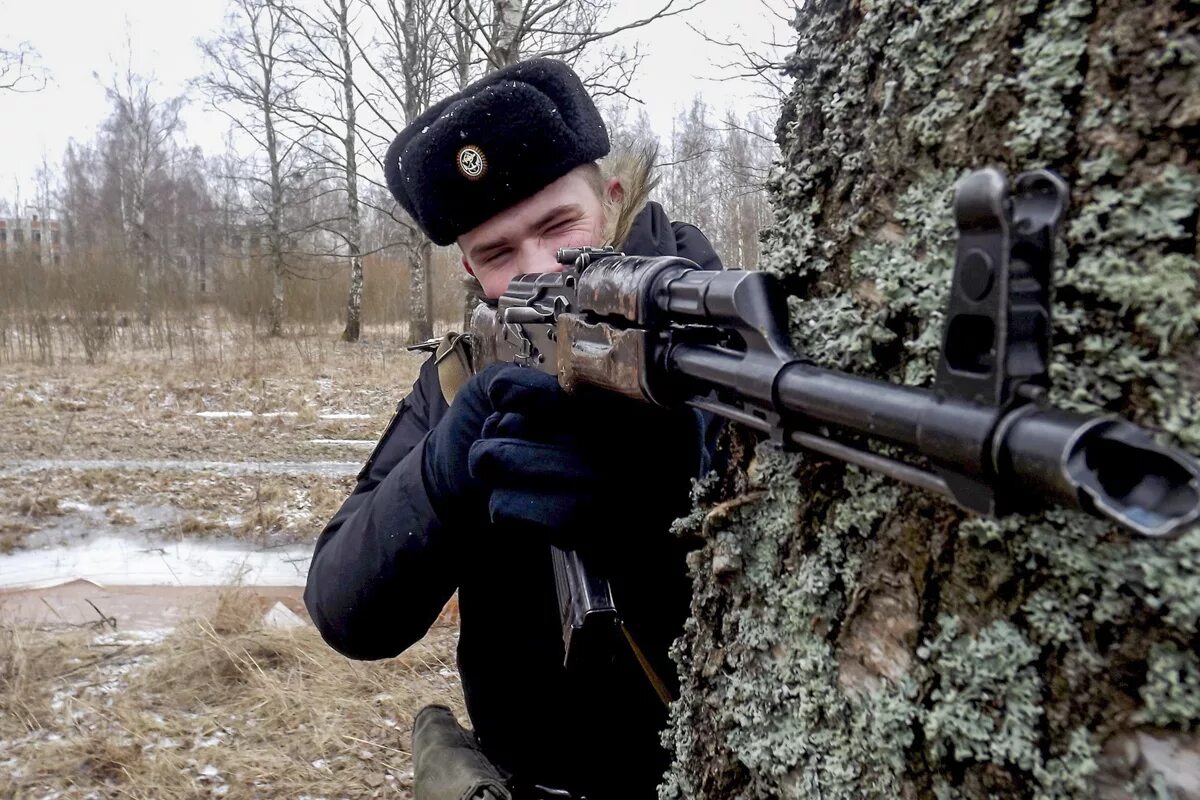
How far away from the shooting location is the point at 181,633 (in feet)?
11.5

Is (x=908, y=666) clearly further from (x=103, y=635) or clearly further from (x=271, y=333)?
(x=271, y=333)

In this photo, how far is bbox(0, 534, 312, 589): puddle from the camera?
457cm

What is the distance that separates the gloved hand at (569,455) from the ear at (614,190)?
0.93 m

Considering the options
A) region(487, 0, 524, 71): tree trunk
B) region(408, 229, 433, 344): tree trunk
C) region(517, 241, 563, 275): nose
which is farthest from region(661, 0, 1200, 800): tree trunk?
region(408, 229, 433, 344): tree trunk

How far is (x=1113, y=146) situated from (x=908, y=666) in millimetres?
470

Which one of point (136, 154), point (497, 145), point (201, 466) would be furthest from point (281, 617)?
point (136, 154)

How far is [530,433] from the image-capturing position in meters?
1.38

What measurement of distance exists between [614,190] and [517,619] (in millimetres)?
1161

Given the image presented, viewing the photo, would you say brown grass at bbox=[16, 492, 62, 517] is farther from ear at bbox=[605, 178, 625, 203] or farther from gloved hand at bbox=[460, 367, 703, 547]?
gloved hand at bbox=[460, 367, 703, 547]

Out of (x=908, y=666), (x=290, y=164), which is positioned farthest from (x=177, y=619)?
(x=290, y=164)

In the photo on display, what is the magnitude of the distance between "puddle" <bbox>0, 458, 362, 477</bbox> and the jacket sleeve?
5.50m

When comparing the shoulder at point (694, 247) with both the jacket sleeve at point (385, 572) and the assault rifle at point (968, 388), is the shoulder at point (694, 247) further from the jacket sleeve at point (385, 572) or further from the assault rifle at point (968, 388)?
the assault rifle at point (968, 388)

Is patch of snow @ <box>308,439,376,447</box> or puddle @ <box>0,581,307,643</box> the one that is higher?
patch of snow @ <box>308,439,376,447</box>

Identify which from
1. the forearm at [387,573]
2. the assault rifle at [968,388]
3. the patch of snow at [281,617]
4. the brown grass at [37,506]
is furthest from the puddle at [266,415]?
the assault rifle at [968,388]
